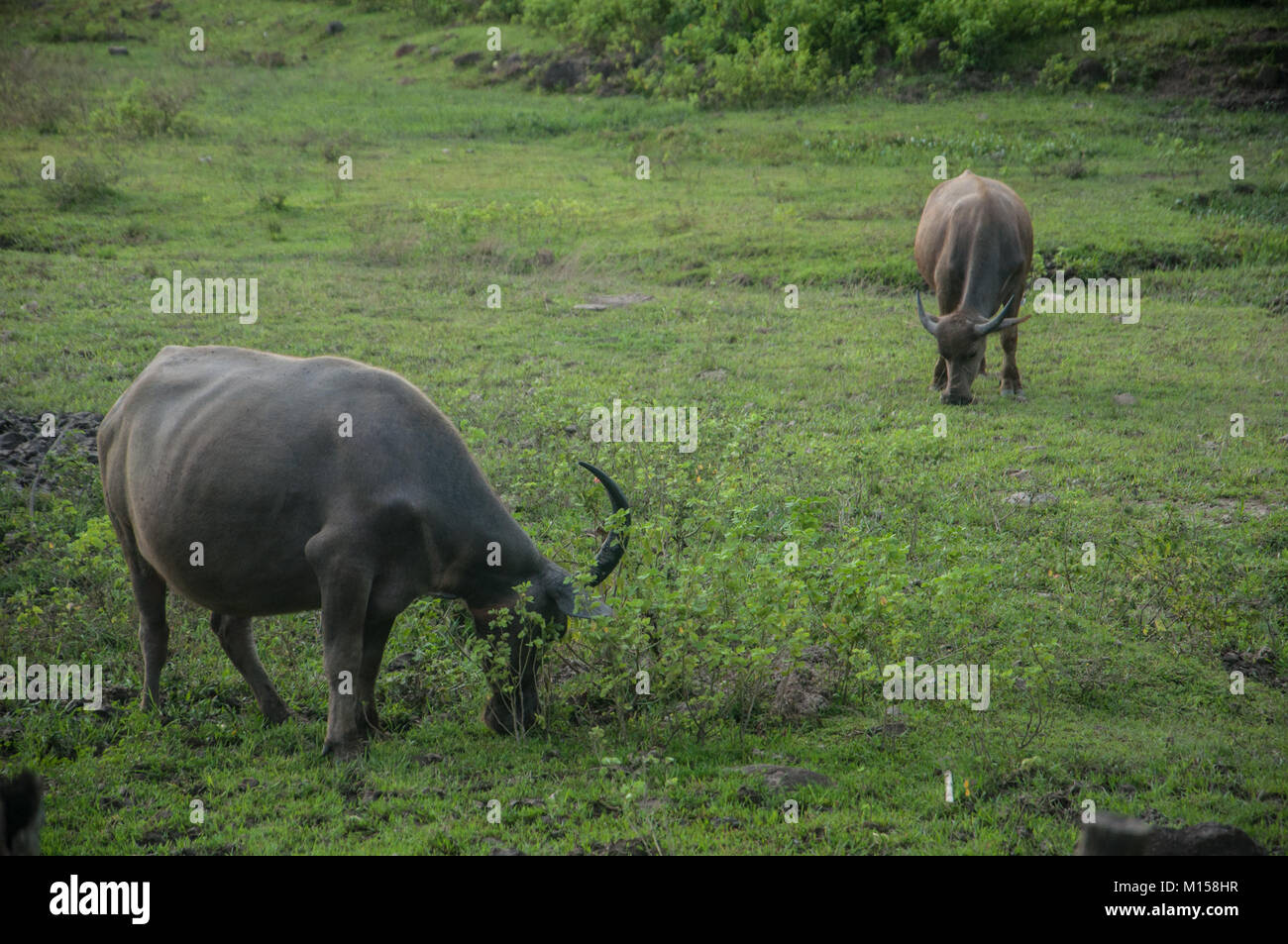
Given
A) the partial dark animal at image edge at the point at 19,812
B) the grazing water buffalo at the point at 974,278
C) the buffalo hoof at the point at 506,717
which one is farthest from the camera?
the grazing water buffalo at the point at 974,278

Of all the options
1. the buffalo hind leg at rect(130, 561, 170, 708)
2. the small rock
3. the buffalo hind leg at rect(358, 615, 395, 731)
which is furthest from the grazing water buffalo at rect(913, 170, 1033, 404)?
the buffalo hind leg at rect(130, 561, 170, 708)

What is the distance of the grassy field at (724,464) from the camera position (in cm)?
517

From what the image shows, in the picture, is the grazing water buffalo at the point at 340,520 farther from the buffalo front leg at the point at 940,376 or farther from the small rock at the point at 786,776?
the buffalo front leg at the point at 940,376

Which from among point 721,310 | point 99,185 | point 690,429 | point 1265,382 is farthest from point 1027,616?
point 99,185

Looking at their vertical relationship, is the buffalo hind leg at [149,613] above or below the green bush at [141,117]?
below

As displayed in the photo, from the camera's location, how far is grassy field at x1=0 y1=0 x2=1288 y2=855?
204 inches

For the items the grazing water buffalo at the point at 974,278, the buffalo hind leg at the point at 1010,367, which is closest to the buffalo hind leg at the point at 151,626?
the grazing water buffalo at the point at 974,278

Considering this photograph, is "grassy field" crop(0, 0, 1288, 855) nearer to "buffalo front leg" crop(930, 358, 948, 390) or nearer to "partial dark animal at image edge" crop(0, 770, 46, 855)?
"buffalo front leg" crop(930, 358, 948, 390)

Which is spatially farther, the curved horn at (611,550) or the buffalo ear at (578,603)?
the curved horn at (611,550)

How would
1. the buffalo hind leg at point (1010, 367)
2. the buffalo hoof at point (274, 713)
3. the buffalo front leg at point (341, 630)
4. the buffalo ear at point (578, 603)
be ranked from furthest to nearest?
the buffalo hind leg at point (1010, 367)
the buffalo hoof at point (274, 713)
the buffalo ear at point (578, 603)
the buffalo front leg at point (341, 630)

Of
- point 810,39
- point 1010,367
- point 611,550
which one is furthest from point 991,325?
point 810,39

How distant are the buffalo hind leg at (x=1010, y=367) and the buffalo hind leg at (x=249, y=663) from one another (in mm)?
8680

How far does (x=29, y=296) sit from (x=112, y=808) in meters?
10.7

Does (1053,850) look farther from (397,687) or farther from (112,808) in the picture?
(112,808)
